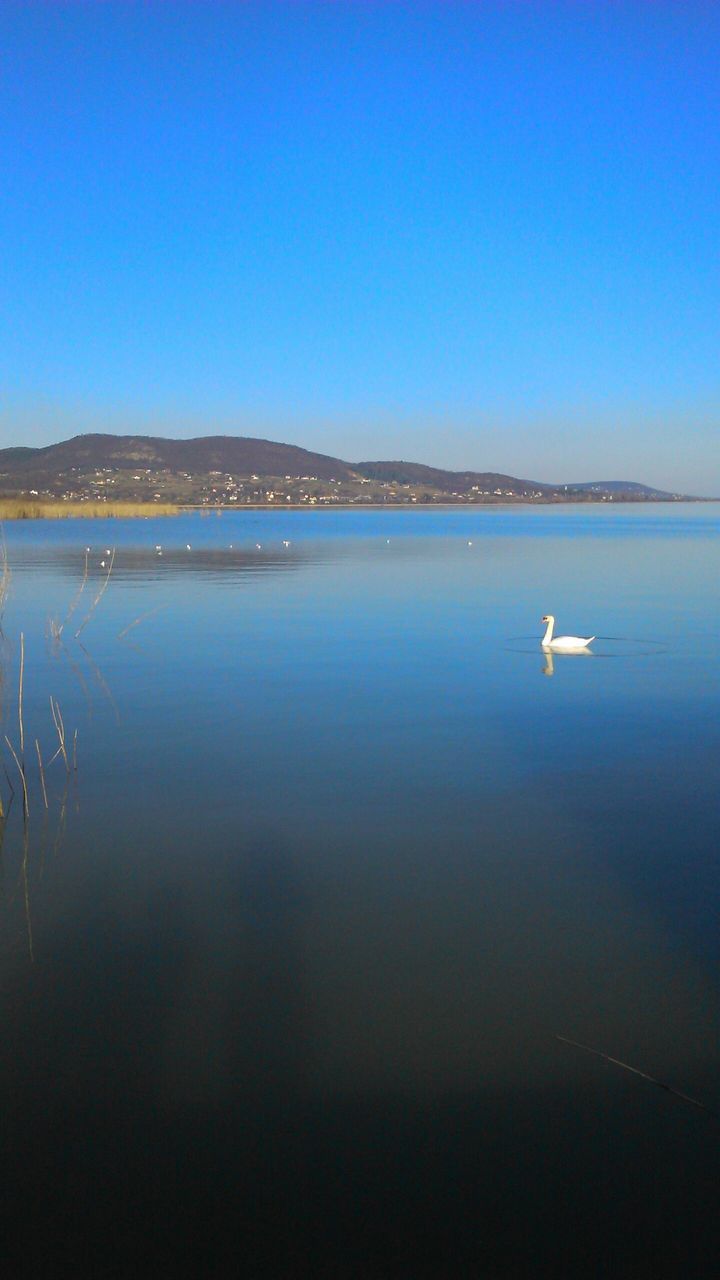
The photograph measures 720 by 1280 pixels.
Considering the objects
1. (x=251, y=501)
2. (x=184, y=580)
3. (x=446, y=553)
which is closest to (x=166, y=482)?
(x=251, y=501)

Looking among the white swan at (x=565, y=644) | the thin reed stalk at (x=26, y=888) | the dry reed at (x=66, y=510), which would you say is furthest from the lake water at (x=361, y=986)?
the dry reed at (x=66, y=510)

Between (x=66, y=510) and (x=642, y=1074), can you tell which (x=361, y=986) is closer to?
(x=642, y=1074)

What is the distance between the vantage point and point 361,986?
512 centimetres

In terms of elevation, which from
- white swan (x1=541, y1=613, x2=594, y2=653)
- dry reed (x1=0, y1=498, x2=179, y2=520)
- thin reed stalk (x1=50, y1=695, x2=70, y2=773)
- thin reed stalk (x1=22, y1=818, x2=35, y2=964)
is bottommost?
thin reed stalk (x1=22, y1=818, x2=35, y2=964)

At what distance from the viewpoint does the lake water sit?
144 inches

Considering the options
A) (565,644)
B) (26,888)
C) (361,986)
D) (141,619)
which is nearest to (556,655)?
(565,644)

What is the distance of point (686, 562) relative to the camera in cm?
3769

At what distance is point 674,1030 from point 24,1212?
9.27 ft

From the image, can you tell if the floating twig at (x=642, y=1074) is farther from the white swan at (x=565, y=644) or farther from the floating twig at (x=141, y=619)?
the floating twig at (x=141, y=619)

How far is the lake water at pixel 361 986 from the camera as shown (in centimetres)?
365

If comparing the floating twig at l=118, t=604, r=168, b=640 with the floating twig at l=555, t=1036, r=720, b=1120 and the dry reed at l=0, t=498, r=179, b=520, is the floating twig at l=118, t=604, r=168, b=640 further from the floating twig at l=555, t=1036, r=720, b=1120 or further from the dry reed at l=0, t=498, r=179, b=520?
the dry reed at l=0, t=498, r=179, b=520

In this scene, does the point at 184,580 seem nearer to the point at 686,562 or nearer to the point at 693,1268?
the point at 686,562

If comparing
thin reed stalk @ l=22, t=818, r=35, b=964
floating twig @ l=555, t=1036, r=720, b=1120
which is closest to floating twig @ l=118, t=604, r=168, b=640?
thin reed stalk @ l=22, t=818, r=35, b=964

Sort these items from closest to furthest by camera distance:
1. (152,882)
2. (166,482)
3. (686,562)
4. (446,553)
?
(152,882) → (686,562) → (446,553) → (166,482)
